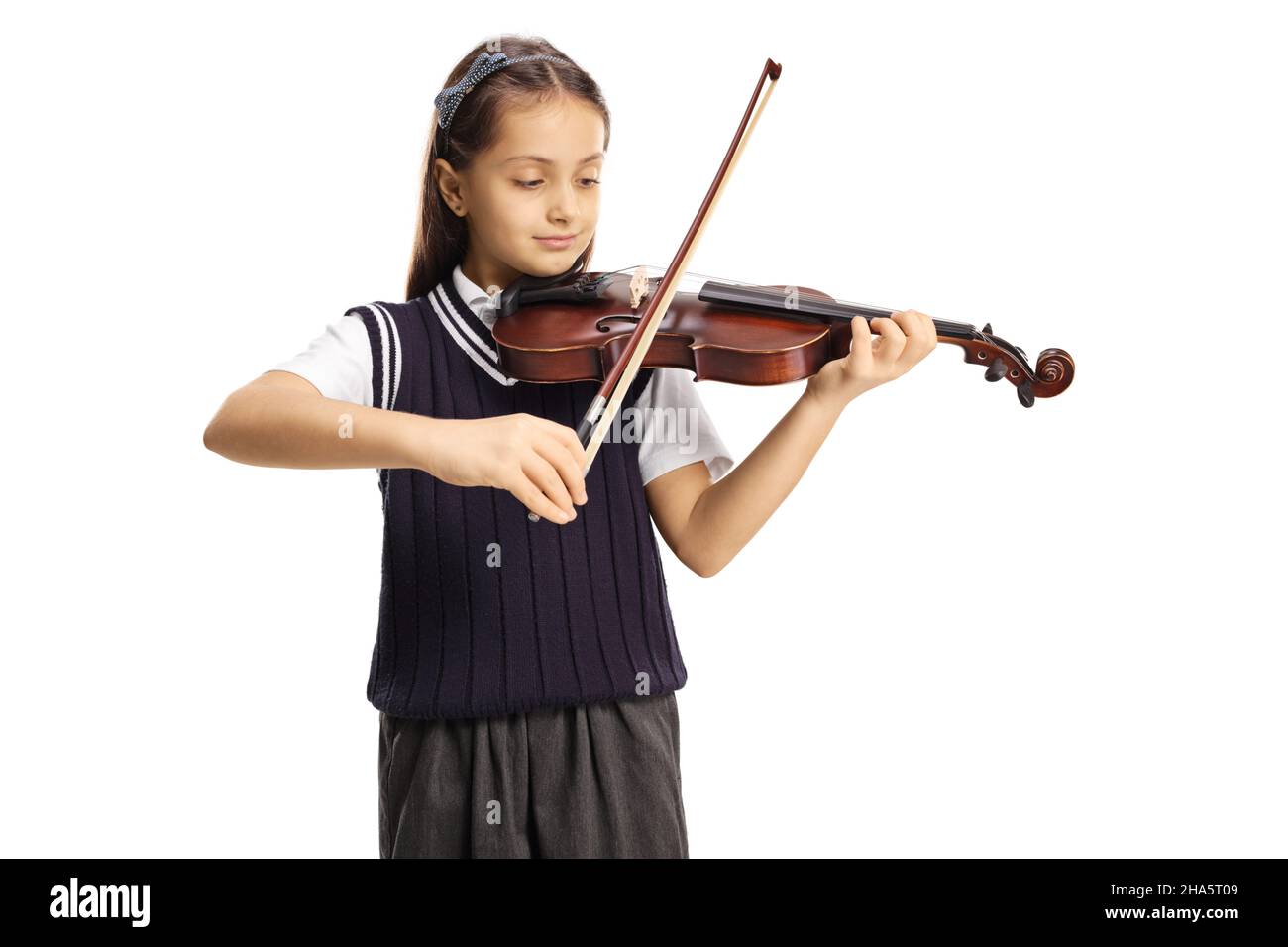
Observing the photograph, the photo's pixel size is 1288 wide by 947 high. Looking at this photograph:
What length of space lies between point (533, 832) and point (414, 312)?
45cm

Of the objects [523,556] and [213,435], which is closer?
[213,435]

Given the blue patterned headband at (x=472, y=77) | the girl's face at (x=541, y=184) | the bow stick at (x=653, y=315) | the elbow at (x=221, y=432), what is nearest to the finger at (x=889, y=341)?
the bow stick at (x=653, y=315)

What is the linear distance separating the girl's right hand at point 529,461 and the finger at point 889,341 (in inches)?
12.5

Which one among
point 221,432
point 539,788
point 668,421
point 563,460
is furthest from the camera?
point 668,421

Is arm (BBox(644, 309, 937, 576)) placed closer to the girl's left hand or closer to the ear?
A: the girl's left hand

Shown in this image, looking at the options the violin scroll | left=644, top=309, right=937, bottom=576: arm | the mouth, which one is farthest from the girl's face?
the violin scroll

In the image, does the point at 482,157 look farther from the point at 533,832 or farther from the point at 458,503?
the point at 533,832

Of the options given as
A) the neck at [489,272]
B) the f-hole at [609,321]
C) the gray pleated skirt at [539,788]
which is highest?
the neck at [489,272]

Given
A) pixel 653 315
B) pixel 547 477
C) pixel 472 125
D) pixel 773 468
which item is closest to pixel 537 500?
pixel 547 477

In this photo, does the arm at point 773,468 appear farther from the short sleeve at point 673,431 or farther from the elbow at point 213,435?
the elbow at point 213,435

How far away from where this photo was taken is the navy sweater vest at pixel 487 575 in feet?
3.83

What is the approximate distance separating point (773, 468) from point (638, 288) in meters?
0.19

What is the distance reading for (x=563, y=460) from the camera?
0.92 meters

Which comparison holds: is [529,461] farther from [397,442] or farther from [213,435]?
[213,435]
